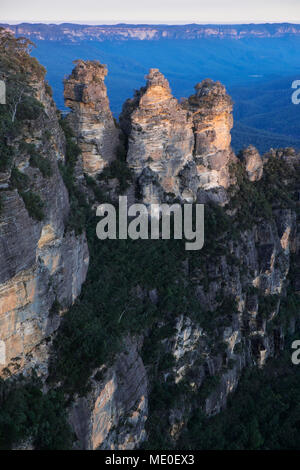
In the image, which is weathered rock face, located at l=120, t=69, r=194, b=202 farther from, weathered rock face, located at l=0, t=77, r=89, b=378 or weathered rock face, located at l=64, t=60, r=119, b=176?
weathered rock face, located at l=0, t=77, r=89, b=378

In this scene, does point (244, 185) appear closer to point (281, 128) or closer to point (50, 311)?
point (50, 311)

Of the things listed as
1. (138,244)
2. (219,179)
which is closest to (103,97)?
(138,244)

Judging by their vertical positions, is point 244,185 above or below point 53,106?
below

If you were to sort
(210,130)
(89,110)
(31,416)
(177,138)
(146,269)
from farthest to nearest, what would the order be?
1. (210,130)
2. (177,138)
3. (146,269)
4. (89,110)
5. (31,416)

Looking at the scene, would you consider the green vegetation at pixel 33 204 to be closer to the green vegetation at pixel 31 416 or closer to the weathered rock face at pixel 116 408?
the green vegetation at pixel 31 416

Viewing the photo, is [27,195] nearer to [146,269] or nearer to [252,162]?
[146,269]

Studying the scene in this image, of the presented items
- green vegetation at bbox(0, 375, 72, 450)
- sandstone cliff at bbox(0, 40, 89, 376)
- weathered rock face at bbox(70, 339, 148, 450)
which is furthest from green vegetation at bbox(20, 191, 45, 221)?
weathered rock face at bbox(70, 339, 148, 450)

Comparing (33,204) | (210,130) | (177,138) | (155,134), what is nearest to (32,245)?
(33,204)

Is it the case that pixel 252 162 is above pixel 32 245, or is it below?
above
